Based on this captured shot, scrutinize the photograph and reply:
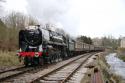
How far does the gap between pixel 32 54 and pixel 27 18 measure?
1424 inches

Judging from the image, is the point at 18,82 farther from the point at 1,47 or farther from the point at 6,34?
the point at 6,34

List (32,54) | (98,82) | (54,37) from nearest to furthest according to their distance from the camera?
(98,82), (32,54), (54,37)

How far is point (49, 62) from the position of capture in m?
24.6

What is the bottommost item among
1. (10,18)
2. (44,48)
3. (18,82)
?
(18,82)

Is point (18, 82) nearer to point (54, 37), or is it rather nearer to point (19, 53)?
point (19, 53)

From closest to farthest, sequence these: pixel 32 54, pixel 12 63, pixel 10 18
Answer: pixel 32 54, pixel 12 63, pixel 10 18

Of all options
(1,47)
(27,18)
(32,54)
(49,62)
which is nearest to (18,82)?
(32,54)

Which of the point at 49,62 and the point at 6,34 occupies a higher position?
the point at 6,34

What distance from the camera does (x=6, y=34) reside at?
132 feet

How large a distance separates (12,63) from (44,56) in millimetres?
3941

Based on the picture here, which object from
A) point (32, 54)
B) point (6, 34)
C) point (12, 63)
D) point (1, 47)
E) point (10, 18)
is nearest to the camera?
point (32, 54)

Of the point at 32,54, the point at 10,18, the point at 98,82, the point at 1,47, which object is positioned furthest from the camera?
the point at 10,18

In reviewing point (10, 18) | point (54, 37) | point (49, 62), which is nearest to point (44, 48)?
point (49, 62)

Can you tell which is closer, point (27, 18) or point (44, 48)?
point (44, 48)
